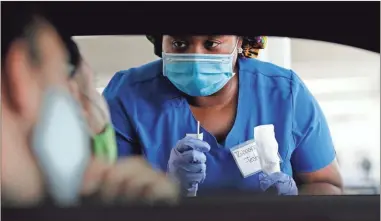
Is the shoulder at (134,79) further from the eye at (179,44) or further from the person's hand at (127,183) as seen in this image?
the person's hand at (127,183)

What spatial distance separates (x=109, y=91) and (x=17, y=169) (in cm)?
36

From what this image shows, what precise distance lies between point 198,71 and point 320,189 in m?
0.53

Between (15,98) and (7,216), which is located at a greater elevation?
(15,98)

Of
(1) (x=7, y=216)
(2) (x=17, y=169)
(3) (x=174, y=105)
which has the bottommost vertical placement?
(1) (x=7, y=216)

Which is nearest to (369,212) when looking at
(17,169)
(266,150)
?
(266,150)

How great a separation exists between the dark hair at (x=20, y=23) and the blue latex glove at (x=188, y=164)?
53 centimetres

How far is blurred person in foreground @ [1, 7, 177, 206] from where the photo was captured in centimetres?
168

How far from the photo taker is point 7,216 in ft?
5.44

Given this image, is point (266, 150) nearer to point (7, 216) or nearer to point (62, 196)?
point (62, 196)

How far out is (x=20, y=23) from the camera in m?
1.72

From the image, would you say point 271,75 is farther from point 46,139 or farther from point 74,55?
point 46,139

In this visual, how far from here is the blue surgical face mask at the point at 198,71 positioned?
1.70 m

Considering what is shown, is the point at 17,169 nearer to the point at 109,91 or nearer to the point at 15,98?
the point at 15,98

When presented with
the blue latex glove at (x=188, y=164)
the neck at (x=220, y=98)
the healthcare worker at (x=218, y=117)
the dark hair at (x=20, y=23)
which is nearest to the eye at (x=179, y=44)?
the healthcare worker at (x=218, y=117)
